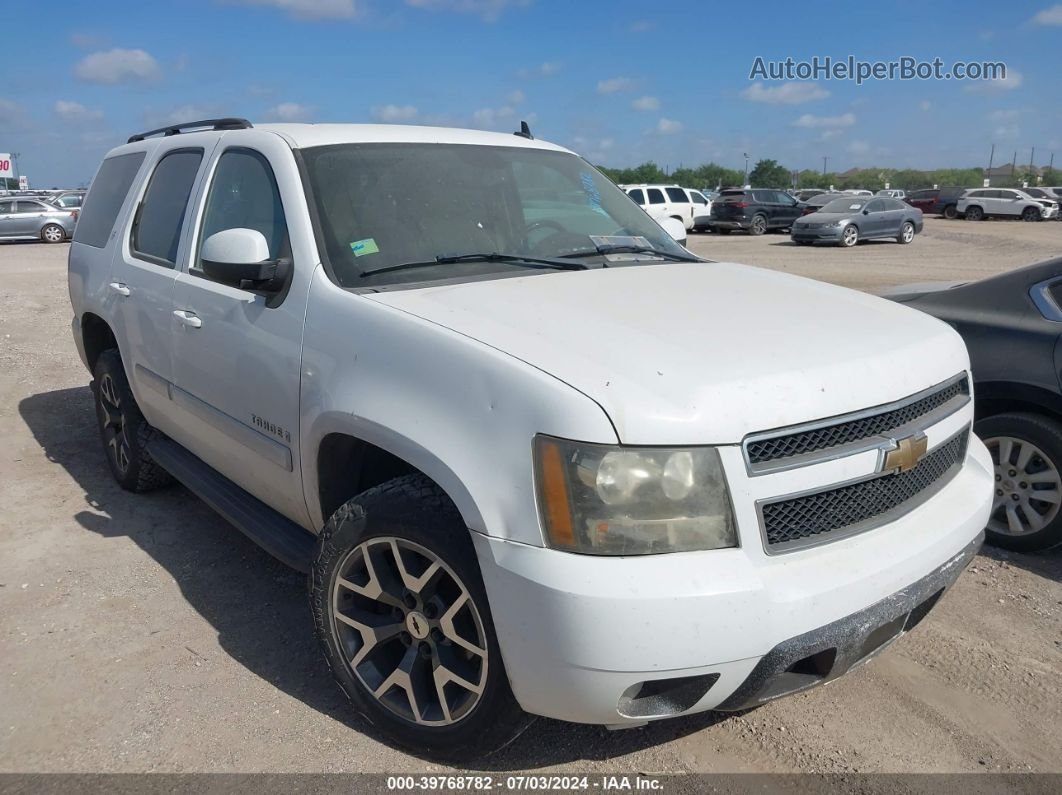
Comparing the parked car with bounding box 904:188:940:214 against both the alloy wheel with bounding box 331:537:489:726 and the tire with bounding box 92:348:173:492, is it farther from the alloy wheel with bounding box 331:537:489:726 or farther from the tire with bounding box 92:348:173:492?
the alloy wheel with bounding box 331:537:489:726

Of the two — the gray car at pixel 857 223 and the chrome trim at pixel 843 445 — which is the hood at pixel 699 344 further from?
the gray car at pixel 857 223

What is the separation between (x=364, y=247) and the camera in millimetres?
3047

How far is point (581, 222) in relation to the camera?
3734 mm

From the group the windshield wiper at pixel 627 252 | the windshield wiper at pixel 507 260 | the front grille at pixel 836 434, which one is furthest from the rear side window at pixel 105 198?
the front grille at pixel 836 434

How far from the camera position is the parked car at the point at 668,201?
26.8m

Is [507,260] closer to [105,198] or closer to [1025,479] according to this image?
[1025,479]

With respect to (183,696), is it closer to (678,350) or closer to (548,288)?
(548,288)

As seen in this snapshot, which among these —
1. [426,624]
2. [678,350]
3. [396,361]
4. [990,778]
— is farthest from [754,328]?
[990,778]

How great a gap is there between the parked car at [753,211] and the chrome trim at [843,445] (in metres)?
29.1

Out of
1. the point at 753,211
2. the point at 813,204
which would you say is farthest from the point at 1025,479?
the point at 813,204

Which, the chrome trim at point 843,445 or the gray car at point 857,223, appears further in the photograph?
the gray car at point 857,223

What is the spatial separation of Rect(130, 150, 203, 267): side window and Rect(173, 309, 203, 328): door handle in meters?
0.32

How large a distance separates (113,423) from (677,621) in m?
4.07

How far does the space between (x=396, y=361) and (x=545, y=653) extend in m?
0.94
